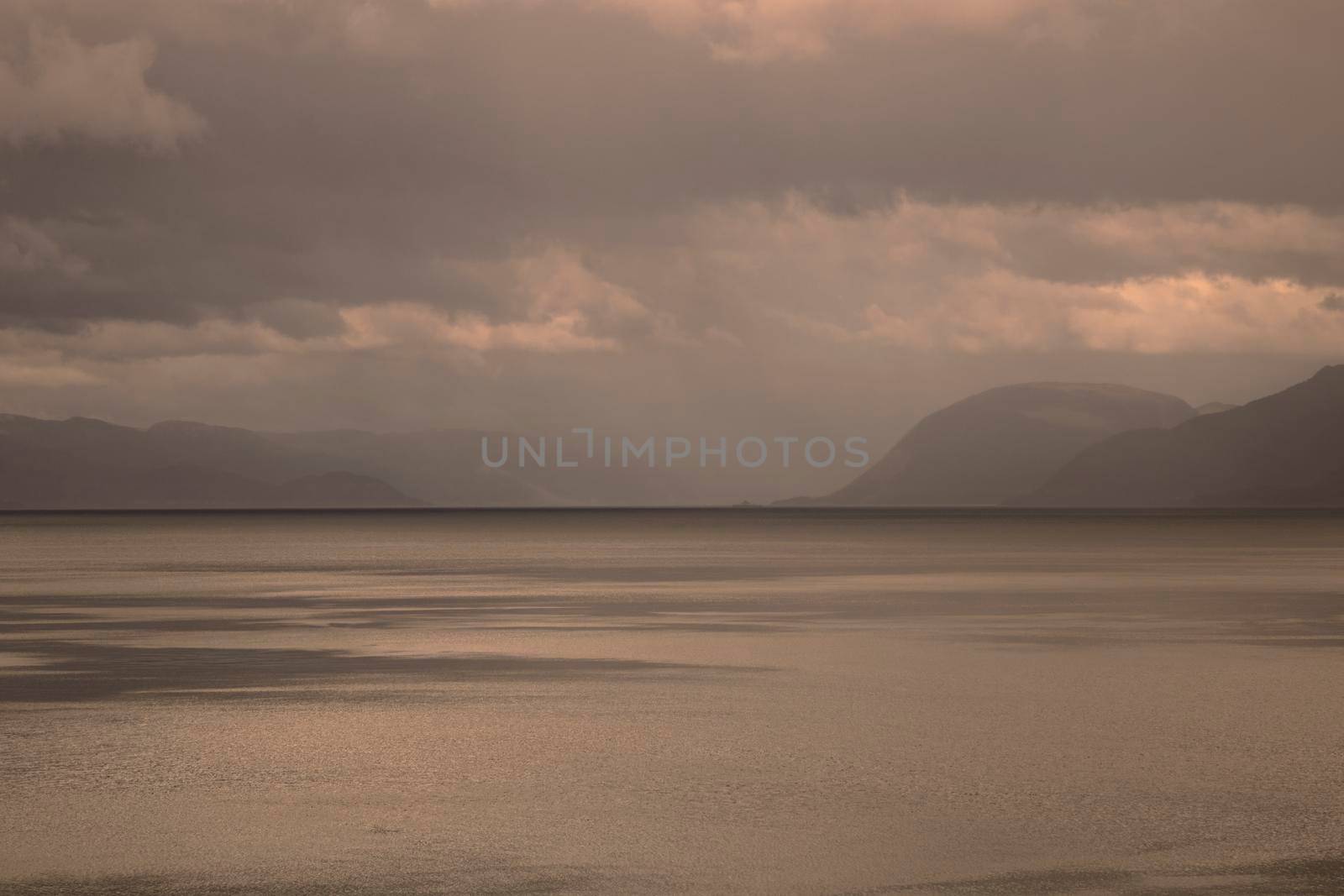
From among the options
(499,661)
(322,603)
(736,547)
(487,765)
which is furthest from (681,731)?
(736,547)

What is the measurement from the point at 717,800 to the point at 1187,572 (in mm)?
55446

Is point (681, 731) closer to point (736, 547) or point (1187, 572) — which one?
point (1187, 572)

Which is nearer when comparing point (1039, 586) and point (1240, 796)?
point (1240, 796)

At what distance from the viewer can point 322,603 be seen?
46562 millimetres

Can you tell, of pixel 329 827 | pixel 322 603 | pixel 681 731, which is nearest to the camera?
pixel 329 827

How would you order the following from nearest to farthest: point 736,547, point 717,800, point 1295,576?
point 717,800 < point 1295,576 < point 736,547

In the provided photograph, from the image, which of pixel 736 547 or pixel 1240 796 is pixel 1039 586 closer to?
pixel 1240 796

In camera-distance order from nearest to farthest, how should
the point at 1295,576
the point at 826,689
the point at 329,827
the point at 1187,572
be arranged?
the point at 329,827
the point at 826,689
the point at 1295,576
the point at 1187,572

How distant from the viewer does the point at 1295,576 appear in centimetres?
6147

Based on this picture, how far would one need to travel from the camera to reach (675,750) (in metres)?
18.0

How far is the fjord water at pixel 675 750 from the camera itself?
12.5 metres

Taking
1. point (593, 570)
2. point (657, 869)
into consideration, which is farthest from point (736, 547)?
point (657, 869)

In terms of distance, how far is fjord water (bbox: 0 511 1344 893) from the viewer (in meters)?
12.5

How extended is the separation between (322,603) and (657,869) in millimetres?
35933
